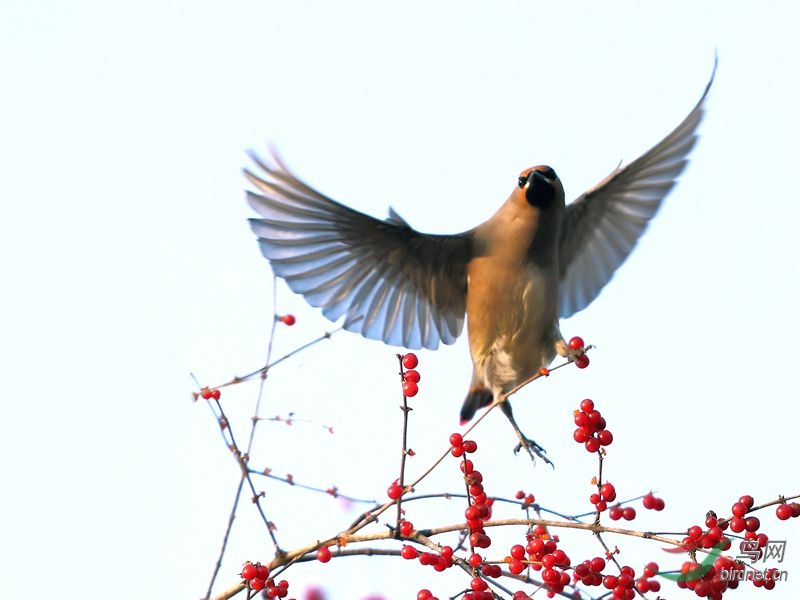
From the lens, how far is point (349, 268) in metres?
5.26

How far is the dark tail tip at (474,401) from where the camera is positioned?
5336 mm

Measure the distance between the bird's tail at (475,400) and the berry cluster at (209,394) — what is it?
2014 millimetres

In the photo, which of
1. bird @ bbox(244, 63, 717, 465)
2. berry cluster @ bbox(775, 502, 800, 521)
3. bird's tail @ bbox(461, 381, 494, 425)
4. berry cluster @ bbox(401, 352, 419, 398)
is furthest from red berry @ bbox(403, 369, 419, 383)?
bird's tail @ bbox(461, 381, 494, 425)

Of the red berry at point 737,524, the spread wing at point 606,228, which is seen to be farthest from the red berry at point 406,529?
the spread wing at point 606,228

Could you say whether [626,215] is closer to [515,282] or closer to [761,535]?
[515,282]

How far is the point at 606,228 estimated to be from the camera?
588 cm

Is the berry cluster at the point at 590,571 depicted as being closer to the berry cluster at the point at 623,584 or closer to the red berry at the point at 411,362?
the berry cluster at the point at 623,584

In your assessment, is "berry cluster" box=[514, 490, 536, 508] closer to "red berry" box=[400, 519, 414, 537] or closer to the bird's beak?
"red berry" box=[400, 519, 414, 537]

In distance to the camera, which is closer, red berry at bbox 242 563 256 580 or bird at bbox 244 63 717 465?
red berry at bbox 242 563 256 580

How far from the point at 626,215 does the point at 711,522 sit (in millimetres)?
3020

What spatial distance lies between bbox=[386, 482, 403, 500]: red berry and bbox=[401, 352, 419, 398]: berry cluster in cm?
26

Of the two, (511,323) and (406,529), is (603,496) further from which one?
(511,323)

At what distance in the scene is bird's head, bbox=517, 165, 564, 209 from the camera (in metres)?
5.24

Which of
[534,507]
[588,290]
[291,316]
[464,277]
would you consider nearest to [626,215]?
[588,290]
